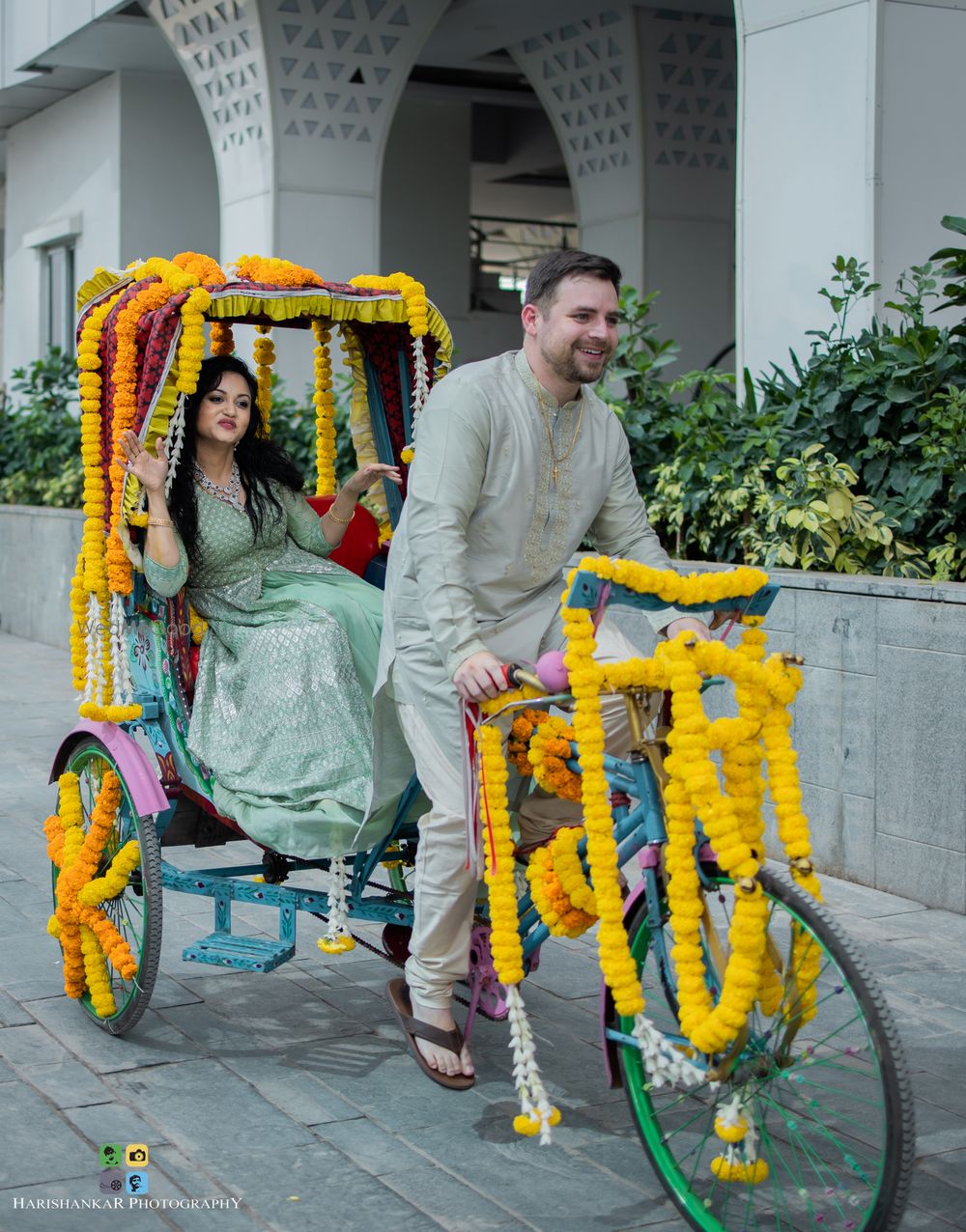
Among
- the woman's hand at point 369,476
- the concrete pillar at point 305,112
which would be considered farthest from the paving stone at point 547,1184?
the concrete pillar at point 305,112

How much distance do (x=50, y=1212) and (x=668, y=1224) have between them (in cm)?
122

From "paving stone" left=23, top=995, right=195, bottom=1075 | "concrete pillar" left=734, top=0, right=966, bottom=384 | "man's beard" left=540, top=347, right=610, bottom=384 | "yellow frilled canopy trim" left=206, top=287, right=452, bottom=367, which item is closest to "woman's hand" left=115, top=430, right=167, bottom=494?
"yellow frilled canopy trim" left=206, top=287, right=452, bottom=367

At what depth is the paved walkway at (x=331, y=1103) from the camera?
10.6 ft

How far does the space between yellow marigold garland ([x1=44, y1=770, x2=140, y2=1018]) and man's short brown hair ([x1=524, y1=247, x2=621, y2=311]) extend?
1.78 metres

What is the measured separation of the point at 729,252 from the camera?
40.4 feet

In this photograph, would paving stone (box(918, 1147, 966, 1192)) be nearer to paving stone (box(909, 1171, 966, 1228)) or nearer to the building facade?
paving stone (box(909, 1171, 966, 1228))

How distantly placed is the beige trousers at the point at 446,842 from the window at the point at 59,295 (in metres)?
12.7

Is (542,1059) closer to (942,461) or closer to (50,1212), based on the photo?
(50,1212)

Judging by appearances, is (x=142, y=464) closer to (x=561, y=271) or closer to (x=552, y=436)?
(x=552, y=436)

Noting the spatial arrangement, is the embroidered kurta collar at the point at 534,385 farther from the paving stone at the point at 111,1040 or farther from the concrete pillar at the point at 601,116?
the concrete pillar at the point at 601,116

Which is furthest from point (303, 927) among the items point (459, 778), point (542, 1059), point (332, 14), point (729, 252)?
point (729, 252)

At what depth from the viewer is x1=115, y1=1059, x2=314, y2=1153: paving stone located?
3.56m

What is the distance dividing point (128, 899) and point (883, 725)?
2.60 metres

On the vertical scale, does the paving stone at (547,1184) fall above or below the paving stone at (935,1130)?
below
